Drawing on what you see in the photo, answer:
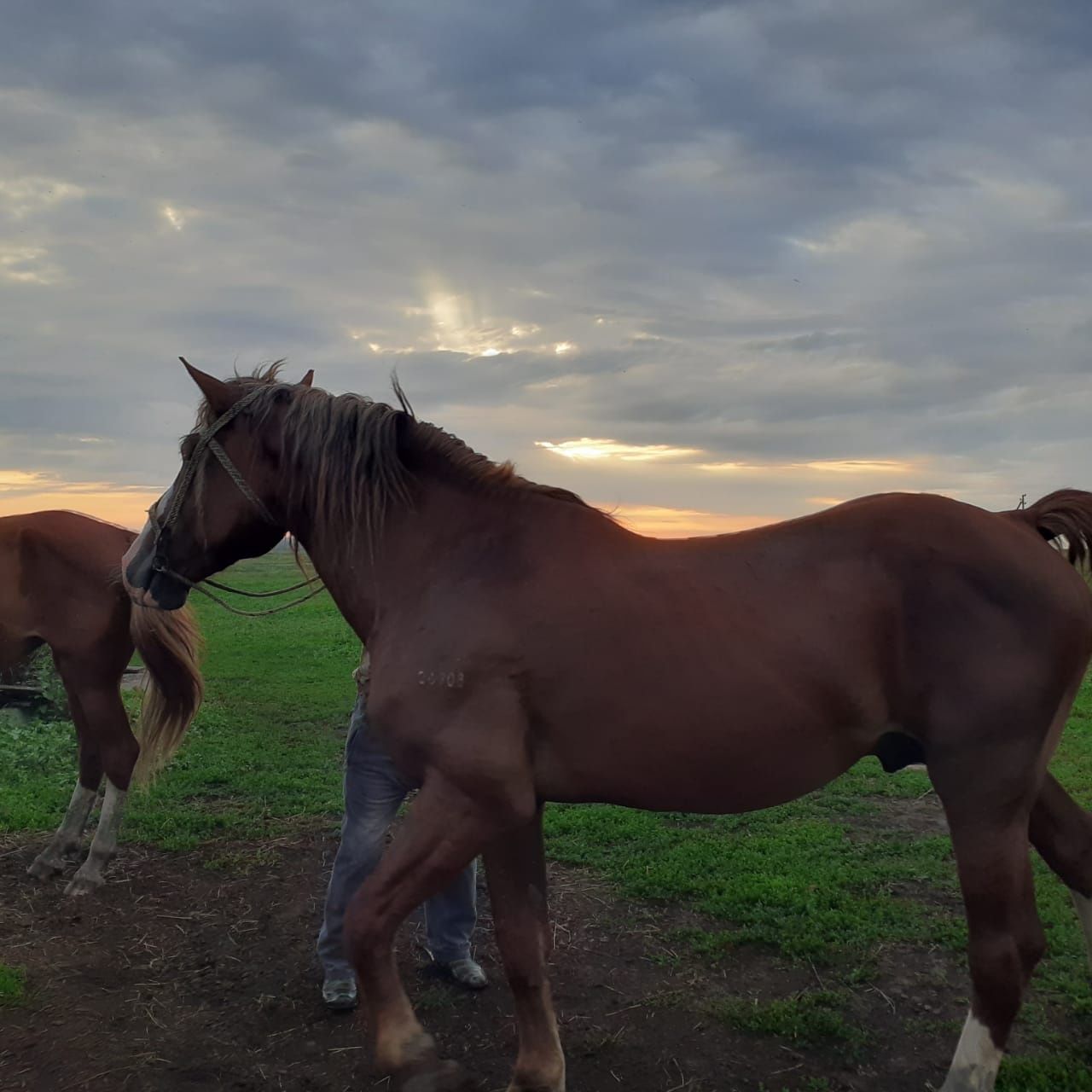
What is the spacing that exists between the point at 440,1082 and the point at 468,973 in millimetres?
1393

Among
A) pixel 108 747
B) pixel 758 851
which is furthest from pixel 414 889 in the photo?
pixel 108 747

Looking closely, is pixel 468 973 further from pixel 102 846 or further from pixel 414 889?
pixel 102 846

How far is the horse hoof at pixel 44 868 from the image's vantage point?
204 inches

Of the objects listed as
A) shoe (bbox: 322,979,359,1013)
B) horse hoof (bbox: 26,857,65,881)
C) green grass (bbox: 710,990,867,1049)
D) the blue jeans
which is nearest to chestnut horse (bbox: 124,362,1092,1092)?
green grass (bbox: 710,990,867,1049)

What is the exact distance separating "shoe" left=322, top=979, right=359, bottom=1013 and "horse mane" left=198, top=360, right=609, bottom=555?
6.58 ft

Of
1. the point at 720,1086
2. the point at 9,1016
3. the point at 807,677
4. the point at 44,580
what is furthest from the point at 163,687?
the point at 807,677

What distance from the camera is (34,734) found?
8.32 m

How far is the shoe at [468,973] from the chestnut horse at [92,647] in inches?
95.2

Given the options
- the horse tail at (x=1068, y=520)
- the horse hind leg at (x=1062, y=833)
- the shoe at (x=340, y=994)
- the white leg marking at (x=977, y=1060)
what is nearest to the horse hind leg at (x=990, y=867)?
the white leg marking at (x=977, y=1060)

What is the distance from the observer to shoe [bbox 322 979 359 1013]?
3670mm

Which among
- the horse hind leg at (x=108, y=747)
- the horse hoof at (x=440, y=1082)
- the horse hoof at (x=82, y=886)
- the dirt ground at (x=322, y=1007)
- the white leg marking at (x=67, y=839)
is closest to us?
the horse hoof at (x=440, y=1082)

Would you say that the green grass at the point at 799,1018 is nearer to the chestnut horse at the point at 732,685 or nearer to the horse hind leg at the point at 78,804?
the chestnut horse at the point at 732,685

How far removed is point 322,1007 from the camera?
373cm

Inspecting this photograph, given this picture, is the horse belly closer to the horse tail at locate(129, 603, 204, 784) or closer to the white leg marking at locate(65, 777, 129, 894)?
the horse tail at locate(129, 603, 204, 784)
